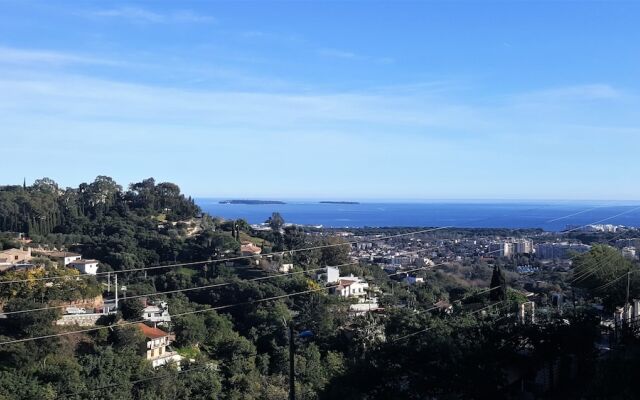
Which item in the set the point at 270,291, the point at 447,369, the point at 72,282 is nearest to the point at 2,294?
the point at 72,282

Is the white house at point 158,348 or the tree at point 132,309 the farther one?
the tree at point 132,309

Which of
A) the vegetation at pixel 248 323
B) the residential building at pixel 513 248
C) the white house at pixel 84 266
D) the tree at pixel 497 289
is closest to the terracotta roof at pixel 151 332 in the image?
the vegetation at pixel 248 323

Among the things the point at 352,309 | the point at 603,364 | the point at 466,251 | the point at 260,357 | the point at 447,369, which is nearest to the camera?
the point at 603,364

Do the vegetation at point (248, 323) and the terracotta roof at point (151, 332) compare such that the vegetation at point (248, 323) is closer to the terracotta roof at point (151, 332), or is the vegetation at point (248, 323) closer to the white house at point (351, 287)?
the terracotta roof at point (151, 332)

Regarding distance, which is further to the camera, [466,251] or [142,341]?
[466,251]

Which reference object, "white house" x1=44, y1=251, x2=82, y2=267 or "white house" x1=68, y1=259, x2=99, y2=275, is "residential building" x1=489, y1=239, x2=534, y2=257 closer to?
"white house" x1=68, y1=259, x2=99, y2=275

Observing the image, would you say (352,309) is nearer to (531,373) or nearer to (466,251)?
(531,373)

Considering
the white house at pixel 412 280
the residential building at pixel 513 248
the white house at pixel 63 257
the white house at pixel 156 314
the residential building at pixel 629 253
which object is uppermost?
the residential building at pixel 629 253

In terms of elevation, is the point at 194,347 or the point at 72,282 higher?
the point at 72,282
